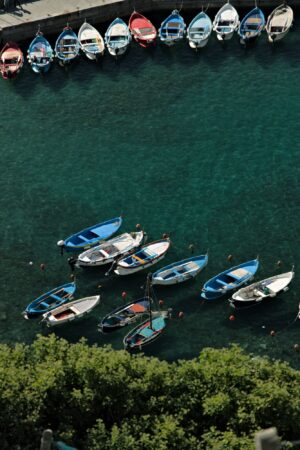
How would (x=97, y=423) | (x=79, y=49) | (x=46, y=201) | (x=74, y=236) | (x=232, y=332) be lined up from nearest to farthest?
(x=97, y=423)
(x=232, y=332)
(x=74, y=236)
(x=46, y=201)
(x=79, y=49)

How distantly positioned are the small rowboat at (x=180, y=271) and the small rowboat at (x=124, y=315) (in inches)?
121

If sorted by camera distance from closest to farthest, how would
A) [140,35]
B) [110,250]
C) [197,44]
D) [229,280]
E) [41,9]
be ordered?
1. [229,280]
2. [110,250]
3. [197,44]
4. [140,35]
5. [41,9]

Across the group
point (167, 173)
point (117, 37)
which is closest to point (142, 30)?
point (117, 37)

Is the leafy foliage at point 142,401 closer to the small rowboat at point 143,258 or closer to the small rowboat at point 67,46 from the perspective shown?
the small rowboat at point 143,258

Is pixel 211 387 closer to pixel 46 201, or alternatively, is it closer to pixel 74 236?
pixel 74 236

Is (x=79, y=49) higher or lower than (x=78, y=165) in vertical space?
higher

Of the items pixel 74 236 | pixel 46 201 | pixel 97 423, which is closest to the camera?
pixel 97 423

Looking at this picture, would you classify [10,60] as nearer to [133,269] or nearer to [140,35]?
[140,35]

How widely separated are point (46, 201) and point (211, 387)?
115 ft

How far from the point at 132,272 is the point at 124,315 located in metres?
5.87

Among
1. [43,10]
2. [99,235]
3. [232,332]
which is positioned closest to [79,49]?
[43,10]

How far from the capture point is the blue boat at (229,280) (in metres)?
85.2

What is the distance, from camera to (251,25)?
118750 millimetres

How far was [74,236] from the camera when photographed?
90812 millimetres
